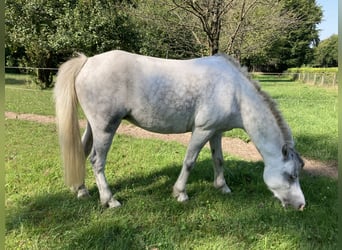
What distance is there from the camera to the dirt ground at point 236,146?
17.9 feet

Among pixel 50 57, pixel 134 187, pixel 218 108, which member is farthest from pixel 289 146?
pixel 50 57

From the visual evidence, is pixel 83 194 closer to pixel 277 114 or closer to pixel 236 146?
pixel 277 114

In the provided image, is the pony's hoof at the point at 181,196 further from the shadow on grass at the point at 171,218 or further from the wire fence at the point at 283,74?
the wire fence at the point at 283,74

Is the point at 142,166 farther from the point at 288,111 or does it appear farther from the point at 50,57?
the point at 50,57

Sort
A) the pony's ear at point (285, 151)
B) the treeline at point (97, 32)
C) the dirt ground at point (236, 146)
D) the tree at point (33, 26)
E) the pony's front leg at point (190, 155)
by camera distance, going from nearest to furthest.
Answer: the pony's ear at point (285, 151) < the pony's front leg at point (190, 155) < the dirt ground at point (236, 146) < the treeline at point (97, 32) < the tree at point (33, 26)

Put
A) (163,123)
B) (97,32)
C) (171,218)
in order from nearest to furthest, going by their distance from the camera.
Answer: (171,218)
(163,123)
(97,32)

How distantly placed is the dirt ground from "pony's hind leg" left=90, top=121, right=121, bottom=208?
9.94ft

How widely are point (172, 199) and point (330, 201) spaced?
191 centimetres

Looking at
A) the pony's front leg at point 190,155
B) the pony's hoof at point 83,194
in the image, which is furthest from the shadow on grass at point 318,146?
the pony's hoof at point 83,194

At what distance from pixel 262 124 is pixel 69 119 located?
216 cm

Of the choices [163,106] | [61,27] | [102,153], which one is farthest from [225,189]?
[61,27]

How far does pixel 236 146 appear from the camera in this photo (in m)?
6.77

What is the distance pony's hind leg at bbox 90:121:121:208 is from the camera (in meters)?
3.69

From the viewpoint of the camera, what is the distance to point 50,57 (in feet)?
59.0
